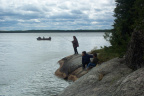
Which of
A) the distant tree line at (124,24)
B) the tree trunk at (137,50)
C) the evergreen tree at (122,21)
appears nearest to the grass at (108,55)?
the distant tree line at (124,24)

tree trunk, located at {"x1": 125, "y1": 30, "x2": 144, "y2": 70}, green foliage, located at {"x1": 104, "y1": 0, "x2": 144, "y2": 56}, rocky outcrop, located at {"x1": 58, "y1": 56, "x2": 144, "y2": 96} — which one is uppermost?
green foliage, located at {"x1": 104, "y1": 0, "x2": 144, "y2": 56}

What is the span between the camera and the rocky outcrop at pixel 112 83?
19.7 feet

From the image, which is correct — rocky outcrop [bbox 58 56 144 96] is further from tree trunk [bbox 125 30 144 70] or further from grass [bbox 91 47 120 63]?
grass [bbox 91 47 120 63]

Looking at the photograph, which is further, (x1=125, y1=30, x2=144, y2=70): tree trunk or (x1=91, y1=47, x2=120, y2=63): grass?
(x1=91, y1=47, x2=120, y2=63): grass

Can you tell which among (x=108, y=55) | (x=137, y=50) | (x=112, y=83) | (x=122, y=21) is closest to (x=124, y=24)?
(x=122, y=21)

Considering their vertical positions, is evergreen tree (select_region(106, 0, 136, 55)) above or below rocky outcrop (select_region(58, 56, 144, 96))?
above

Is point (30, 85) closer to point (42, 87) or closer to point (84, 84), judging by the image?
point (42, 87)

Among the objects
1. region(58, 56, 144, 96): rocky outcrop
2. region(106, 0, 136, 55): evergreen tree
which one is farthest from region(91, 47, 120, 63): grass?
region(58, 56, 144, 96): rocky outcrop

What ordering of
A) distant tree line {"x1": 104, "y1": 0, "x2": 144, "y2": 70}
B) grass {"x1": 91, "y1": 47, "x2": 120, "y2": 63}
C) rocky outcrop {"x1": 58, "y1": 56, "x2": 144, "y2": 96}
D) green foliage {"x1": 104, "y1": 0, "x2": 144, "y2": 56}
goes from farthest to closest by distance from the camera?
grass {"x1": 91, "y1": 47, "x2": 120, "y2": 63}, green foliage {"x1": 104, "y1": 0, "x2": 144, "y2": 56}, distant tree line {"x1": 104, "y1": 0, "x2": 144, "y2": 70}, rocky outcrop {"x1": 58, "y1": 56, "x2": 144, "y2": 96}

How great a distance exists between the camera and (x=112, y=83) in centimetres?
738

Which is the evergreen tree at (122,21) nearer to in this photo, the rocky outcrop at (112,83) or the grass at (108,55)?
the grass at (108,55)

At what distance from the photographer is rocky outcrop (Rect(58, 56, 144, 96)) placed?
19.7 feet

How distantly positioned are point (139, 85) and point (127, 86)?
39 cm

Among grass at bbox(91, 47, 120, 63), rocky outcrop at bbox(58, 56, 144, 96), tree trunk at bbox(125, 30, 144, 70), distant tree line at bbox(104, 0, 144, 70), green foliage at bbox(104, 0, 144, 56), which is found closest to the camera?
rocky outcrop at bbox(58, 56, 144, 96)
